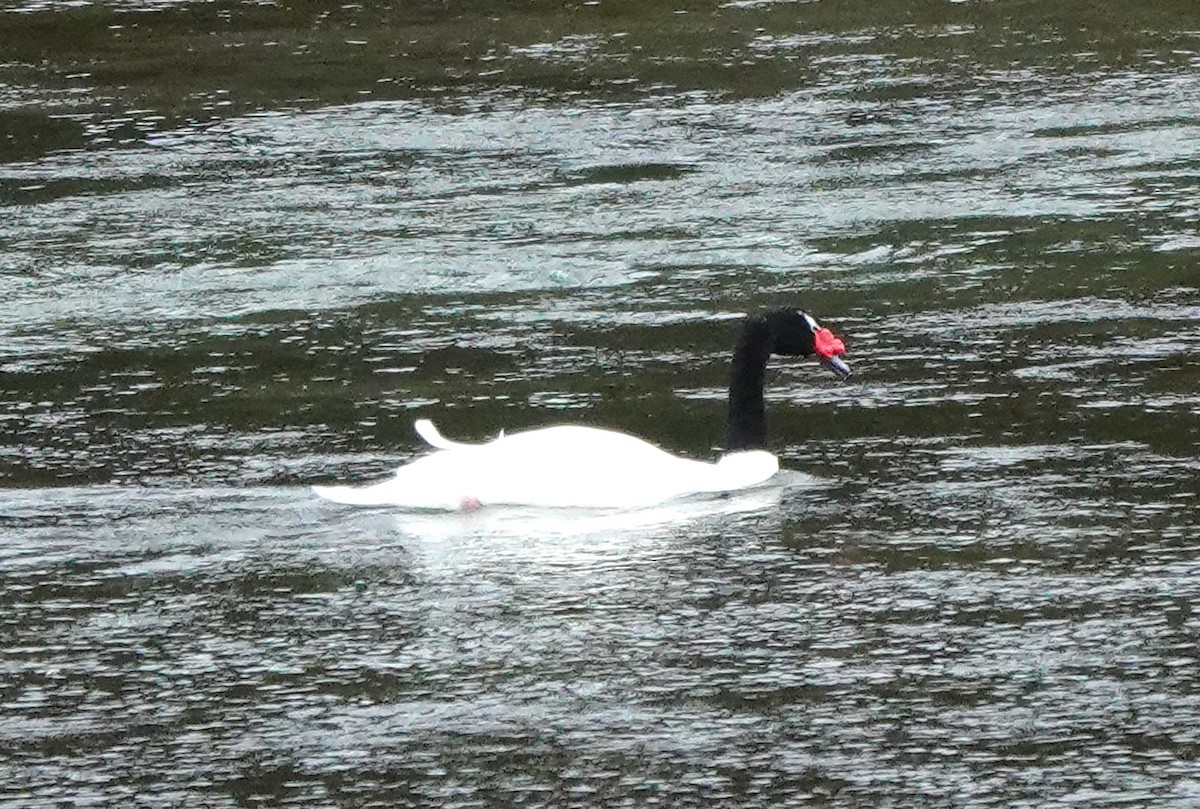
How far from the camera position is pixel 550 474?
1014cm

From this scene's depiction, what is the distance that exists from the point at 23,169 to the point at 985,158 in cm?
573

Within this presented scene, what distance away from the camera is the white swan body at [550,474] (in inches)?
396

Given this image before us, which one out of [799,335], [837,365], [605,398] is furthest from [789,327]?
[605,398]

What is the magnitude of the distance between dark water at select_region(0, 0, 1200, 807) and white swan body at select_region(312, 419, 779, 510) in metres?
0.12

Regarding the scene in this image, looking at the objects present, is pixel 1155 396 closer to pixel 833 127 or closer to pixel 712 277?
pixel 712 277

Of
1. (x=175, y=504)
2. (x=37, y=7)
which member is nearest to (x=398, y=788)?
(x=175, y=504)

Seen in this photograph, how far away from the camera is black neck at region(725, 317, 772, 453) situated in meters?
10.5

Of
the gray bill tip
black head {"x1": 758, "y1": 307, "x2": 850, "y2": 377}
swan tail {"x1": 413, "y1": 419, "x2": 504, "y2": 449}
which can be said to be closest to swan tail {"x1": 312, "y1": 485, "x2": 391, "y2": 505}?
swan tail {"x1": 413, "y1": 419, "x2": 504, "y2": 449}

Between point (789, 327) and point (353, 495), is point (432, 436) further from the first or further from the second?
point (789, 327)

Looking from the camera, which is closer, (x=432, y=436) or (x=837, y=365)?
(x=432, y=436)

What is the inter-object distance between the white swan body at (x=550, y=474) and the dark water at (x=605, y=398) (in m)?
0.12

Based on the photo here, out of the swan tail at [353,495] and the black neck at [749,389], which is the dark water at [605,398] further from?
the black neck at [749,389]

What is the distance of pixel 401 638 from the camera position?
28.1 feet

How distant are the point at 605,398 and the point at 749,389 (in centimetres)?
89
